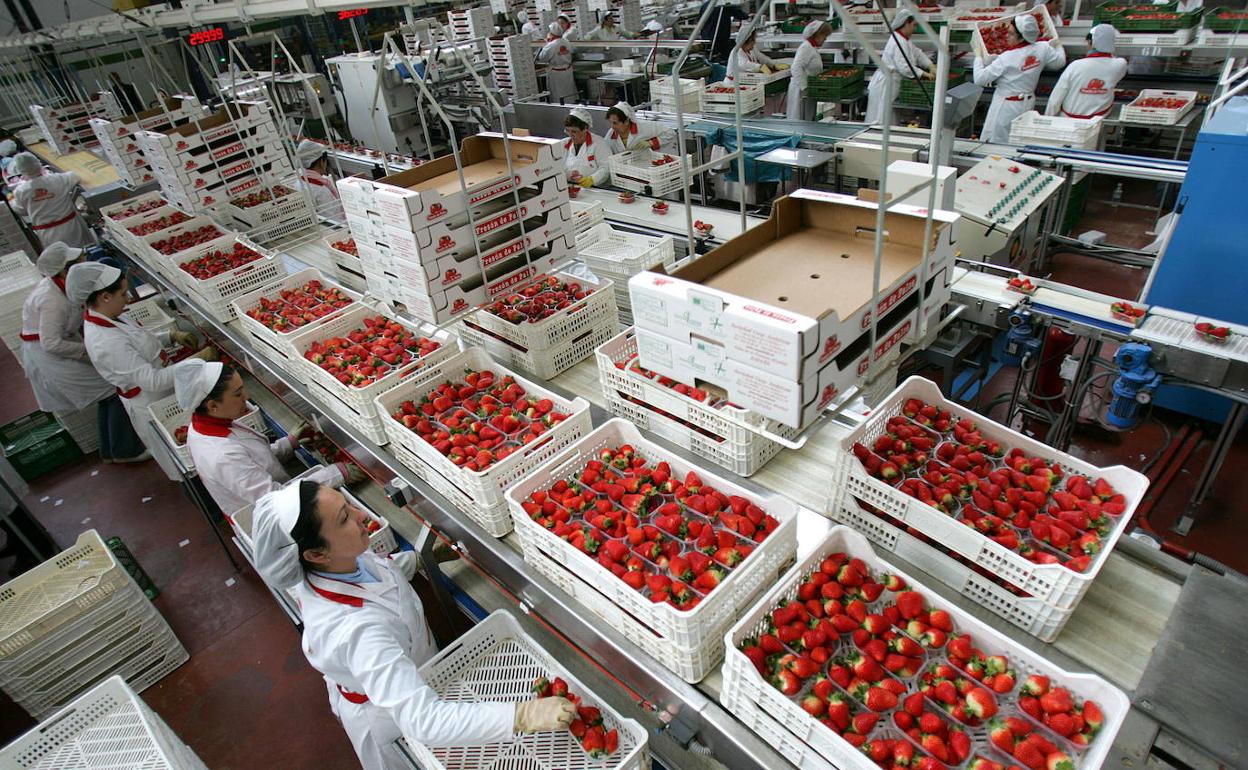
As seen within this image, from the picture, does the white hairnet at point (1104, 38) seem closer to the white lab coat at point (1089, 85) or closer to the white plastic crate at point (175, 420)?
the white lab coat at point (1089, 85)

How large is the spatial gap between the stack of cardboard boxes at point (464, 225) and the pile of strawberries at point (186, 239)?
311 centimetres

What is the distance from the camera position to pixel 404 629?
2.50 m

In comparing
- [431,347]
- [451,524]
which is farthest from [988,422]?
[431,347]

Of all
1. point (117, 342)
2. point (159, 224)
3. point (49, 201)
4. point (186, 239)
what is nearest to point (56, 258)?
point (186, 239)

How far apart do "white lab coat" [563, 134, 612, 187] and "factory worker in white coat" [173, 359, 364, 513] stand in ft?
→ 12.4

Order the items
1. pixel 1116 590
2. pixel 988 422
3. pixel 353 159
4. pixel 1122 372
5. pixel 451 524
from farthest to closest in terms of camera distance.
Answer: pixel 353 159, pixel 1122 372, pixel 451 524, pixel 988 422, pixel 1116 590

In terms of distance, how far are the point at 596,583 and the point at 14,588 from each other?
3.76m

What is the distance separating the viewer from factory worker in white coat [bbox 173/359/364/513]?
342cm

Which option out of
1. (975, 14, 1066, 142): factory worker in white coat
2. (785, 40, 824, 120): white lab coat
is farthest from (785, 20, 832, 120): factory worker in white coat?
(975, 14, 1066, 142): factory worker in white coat

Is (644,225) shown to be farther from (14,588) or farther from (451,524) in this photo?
(14,588)

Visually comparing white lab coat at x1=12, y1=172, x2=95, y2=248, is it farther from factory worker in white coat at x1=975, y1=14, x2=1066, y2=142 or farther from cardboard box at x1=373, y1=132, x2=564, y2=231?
factory worker in white coat at x1=975, y1=14, x2=1066, y2=142

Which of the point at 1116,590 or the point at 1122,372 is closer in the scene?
the point at 1116,590

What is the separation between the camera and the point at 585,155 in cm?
671

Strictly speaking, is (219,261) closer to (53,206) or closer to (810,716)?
(53,206)
